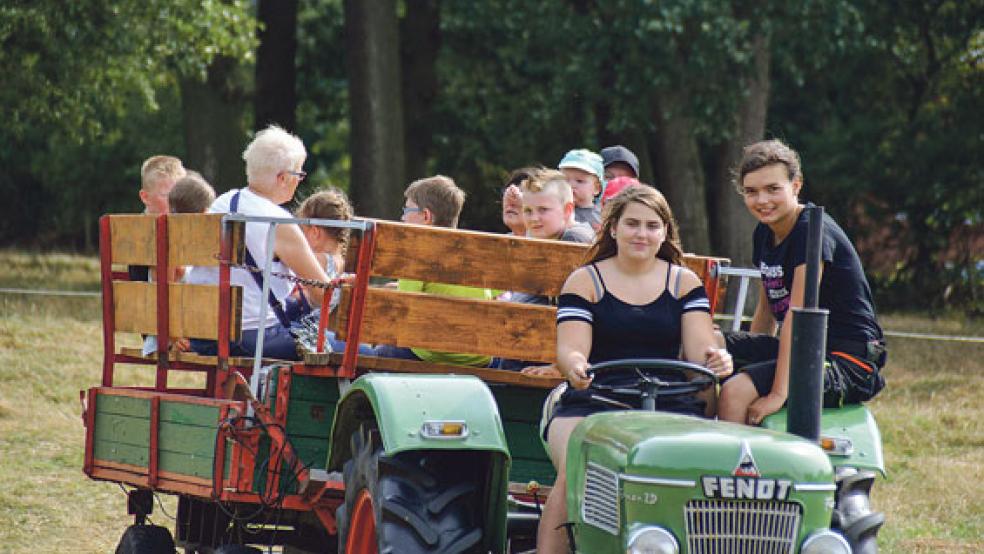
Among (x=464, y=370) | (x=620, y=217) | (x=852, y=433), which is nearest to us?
(x=852, y=433)

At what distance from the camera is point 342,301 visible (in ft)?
22.4

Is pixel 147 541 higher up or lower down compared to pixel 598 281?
A: lower down

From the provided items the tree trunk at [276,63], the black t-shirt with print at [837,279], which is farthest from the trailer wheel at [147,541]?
the tree trunk at [276,63]

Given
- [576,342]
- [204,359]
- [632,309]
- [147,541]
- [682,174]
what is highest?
[682,174]

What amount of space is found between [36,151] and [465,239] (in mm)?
35848

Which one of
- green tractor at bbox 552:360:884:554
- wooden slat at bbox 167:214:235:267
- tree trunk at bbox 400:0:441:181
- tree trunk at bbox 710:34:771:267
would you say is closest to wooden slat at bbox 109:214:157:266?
wooden slat at bbox 167:214:235:267

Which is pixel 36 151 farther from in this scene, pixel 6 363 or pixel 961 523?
pixel 961 523

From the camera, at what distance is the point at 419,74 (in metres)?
29.0

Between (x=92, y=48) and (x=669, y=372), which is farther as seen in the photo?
(x=92, y=48)

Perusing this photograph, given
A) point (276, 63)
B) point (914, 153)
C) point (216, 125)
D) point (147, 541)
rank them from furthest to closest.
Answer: point (276, 63)
point (914, 153)
point (216, 125)
point (147, 541)

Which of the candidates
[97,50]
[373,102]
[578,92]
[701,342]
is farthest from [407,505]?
[373,102]

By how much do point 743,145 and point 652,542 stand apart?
1900 cm

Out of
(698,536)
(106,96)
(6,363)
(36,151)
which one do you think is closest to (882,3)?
(106,96)

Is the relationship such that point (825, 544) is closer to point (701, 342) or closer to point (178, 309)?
point (701, 342)
